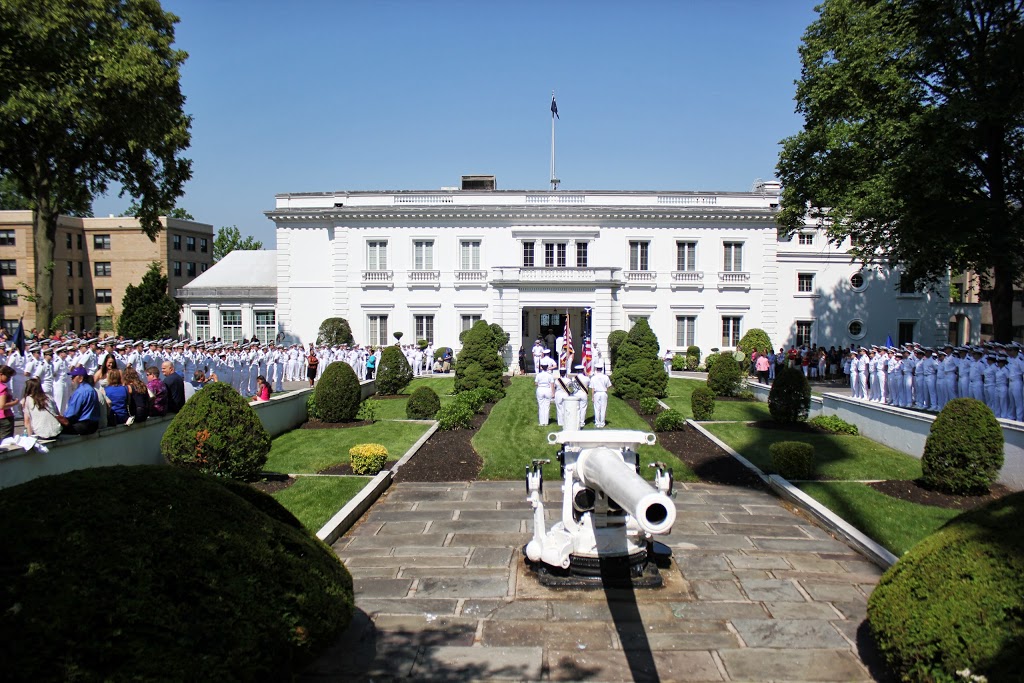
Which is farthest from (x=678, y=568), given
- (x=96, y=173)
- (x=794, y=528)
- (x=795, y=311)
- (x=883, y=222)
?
(x=795, y=311)

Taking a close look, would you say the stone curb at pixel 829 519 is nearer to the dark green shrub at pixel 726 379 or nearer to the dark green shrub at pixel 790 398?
the dark green shrub at pixel 790 398

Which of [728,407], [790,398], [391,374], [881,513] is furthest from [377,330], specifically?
[881,513]

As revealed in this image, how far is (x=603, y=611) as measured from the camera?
7082 mm

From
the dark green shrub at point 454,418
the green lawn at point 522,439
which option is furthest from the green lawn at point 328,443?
the green lawn at point 522,439

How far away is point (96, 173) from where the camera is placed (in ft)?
93.8

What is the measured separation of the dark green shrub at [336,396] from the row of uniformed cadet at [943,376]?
50.0 ft

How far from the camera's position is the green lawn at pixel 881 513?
9.45 metres

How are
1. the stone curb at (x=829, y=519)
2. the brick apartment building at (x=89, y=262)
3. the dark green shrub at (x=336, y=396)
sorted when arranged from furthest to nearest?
the brick apartment building at (x=89, y=262) → the dark green shrub at (x=336, y=396) → the stone curb at (x=829, y=519)

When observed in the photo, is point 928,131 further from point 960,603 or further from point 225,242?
point 225,242

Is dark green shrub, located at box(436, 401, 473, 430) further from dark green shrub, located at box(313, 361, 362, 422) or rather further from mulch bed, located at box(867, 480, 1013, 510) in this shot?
mulch bed, located at box(867, 480, 1013, 510)

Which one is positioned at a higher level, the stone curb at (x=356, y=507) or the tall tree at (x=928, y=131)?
the tall tree at (x=928, y=131)

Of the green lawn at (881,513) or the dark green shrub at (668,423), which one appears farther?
the dark green shrub at (668,423)

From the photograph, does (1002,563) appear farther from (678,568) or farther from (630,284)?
(630,284)

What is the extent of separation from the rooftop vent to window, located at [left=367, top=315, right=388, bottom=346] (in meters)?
10.5
